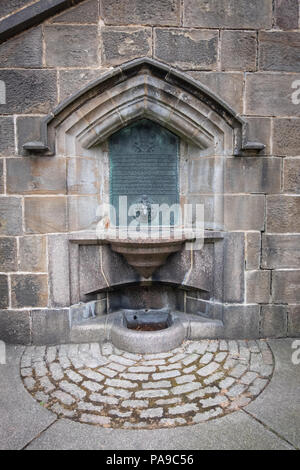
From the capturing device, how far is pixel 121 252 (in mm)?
3104

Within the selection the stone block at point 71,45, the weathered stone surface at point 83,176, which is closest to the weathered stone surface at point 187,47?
the stone block at point 71,45

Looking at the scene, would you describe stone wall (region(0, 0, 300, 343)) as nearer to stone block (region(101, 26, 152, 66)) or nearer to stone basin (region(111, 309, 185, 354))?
stone block (region(101, 26, 152, 66))

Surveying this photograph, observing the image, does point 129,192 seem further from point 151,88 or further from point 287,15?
point 287,15

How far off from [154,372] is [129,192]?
1.74 meters

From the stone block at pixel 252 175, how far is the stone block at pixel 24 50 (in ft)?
6.28

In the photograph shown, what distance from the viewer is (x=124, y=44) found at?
286 centimetres

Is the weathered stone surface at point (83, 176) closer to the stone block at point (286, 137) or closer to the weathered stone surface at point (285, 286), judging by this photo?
the stone block at point (286, 137)

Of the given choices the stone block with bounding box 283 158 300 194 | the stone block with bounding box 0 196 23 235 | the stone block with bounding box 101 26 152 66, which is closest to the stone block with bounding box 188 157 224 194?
the stone block with bounding box 283 158 300 194

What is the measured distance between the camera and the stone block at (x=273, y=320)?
3188mm

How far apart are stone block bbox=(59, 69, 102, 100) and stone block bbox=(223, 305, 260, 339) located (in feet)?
7.97

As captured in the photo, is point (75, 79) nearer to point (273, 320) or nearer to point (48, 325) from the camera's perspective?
point (48, 325)

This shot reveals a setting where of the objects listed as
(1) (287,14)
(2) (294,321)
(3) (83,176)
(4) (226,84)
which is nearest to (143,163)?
(3) (83,176)
